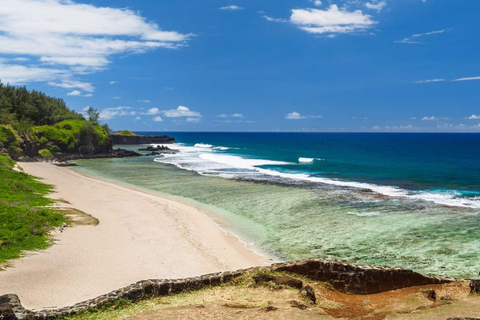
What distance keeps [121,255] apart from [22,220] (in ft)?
21.5

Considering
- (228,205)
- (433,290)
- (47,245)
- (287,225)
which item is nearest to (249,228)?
(287,225)

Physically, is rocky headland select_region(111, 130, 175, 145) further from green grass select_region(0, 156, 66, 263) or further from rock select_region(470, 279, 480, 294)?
rock select_region(470, 279, 480, 294)

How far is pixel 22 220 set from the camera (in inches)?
859

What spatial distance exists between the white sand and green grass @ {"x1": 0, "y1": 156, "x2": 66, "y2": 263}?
787 millimetres

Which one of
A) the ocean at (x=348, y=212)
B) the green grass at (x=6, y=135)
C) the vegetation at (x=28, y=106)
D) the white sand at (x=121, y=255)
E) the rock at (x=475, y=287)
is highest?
the vegetation at (x=28, y=106)

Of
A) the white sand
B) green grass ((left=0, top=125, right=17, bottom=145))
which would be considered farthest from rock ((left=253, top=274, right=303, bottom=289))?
green grass ((left=0, top=125, right=17, bottom=145))

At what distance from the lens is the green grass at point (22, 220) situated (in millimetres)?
18922

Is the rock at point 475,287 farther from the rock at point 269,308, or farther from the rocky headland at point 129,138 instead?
the rocky headland at point 129,138

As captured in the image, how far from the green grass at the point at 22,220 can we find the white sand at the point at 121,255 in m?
0.79

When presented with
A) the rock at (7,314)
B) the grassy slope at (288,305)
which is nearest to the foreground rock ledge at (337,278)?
the grassy slope at (288,305)

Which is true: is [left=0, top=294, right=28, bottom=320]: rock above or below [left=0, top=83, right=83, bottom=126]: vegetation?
below

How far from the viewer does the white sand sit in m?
15.1

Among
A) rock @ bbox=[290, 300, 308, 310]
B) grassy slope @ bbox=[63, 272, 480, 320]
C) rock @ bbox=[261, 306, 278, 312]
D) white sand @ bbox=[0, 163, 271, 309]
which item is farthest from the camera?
white sand @ bbox=[0, 163, 271, 309]

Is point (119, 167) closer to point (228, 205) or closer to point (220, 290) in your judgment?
point (228, 205)
